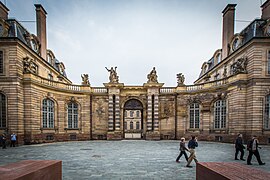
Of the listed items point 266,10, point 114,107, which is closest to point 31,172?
point 114,107

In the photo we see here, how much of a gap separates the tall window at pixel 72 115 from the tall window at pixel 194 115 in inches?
572

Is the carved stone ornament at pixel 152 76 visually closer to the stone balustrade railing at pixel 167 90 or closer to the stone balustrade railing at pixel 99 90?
the stone balustrade railing at pixel 167 90

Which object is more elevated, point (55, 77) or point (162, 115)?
point (55, 77)

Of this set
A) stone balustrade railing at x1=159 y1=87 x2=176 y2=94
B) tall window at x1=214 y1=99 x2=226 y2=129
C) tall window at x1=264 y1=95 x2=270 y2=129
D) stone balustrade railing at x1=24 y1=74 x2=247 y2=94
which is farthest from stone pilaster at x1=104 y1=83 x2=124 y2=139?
tall window at x1=264 y1=95 x2=270 y2=129

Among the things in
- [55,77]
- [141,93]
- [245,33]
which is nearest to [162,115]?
[141,93]

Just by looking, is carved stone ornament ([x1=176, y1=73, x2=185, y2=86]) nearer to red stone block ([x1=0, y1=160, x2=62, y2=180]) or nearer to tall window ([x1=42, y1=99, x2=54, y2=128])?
tall window ([x1=42, y1=99, x2=54, y2=128])

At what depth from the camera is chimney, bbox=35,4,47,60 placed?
19.9 m

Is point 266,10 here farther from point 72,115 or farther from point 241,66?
point 72,115

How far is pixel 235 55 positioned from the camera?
18.2m

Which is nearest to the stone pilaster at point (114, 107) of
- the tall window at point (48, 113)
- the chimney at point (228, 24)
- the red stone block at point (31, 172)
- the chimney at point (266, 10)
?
the tall window at point (48, 113)

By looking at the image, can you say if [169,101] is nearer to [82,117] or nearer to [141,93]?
[141,93]

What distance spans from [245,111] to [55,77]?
25476 millimetres

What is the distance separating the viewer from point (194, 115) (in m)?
19.9

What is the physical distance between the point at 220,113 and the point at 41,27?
79.5ft
